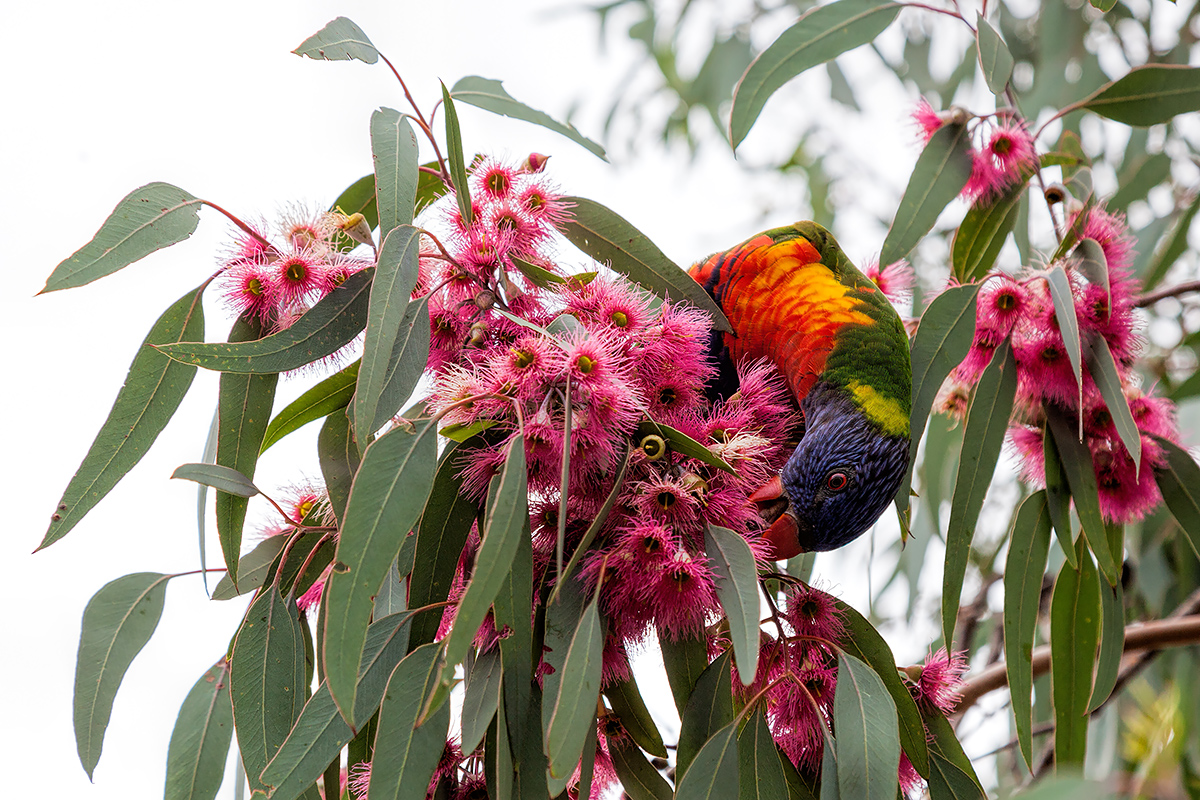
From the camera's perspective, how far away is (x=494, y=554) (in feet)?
1.87

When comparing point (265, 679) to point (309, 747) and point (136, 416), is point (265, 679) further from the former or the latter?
point (136, 416)

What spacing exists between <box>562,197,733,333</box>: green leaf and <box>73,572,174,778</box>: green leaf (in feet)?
1.80

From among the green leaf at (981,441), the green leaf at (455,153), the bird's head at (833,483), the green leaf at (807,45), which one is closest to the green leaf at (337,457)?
the green leaf at (455,153)

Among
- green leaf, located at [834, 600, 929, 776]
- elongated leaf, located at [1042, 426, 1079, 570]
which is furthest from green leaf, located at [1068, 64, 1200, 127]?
green leaf, located at [834, 600, 929, 776]

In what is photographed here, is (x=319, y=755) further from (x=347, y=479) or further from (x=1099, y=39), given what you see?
(x=1099, y=39)

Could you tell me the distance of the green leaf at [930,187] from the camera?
1099mm

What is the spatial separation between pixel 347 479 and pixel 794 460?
1.64 feet

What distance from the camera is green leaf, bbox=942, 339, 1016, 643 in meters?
1.01

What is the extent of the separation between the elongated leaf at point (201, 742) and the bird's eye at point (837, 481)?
0.66 meters

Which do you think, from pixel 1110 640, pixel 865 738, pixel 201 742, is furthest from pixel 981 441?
pixel 201 742

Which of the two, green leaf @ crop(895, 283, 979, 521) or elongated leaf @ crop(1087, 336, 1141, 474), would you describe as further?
green leaf @ crop(895, 283, 979, 521)

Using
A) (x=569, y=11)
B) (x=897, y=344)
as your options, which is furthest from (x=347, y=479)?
(x=569, y=11)

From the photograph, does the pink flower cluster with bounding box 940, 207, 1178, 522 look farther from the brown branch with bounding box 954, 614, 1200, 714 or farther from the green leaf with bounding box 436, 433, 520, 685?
the green leaf with bounding box 436, 433, 520, 685

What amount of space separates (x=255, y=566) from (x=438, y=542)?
0.82 feet
